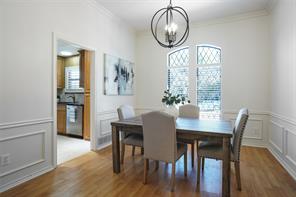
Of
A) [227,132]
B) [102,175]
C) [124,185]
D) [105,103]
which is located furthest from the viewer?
[105,103]

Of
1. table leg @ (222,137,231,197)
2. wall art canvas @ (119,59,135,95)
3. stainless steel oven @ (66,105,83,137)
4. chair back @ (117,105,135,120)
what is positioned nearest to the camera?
table leg @ (222,137,231,197)

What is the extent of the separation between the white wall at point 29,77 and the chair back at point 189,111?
2.34 metres

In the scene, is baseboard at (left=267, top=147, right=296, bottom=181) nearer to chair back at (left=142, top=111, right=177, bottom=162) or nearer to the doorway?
chair back at (left=142, top=111, right=177, bottom=162)

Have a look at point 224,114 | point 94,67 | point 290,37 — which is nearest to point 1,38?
point 94,67

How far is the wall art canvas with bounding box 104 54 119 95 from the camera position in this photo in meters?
3.95

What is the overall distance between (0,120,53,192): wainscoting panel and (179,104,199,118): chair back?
2371 millimetres

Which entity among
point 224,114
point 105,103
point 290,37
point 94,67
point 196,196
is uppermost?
point 290,37

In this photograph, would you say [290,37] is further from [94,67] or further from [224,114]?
[94,67]

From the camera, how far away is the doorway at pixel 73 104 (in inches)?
146

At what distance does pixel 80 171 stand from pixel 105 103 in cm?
163

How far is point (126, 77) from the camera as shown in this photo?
15.4 feet

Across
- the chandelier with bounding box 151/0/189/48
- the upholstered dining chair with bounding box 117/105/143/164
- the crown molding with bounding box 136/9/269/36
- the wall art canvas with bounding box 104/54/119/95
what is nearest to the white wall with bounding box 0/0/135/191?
the wall art canvas with bounding box 104/54/119/95

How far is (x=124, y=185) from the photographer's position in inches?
90.2

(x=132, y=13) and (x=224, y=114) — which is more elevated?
(x=132, y=13)
